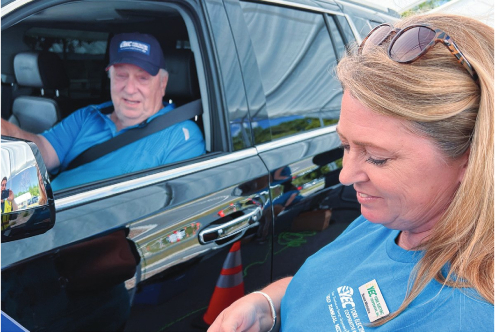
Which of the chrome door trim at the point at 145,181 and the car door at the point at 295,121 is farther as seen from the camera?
the car door at the point at 295,121

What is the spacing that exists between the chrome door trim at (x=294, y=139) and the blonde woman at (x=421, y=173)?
973 mm

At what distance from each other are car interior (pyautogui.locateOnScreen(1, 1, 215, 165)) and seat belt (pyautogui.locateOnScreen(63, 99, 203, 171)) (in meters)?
0.07

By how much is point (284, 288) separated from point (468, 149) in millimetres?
715

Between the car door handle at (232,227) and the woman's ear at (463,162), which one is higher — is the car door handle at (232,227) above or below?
below

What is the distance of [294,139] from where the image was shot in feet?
8.00

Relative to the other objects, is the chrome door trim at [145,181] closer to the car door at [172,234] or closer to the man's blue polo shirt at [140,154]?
the car door at [172,234]

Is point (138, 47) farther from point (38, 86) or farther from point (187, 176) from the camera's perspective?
point (187, 176)

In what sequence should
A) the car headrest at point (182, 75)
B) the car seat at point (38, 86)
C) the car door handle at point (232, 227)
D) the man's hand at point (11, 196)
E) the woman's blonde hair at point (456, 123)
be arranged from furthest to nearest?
1. the car seat at point (38, 86)
2. the car headrest at point (182, 75)
3. the car door handle at point (232, 227)
4. the man's hand at point (11, 196)
5. the woman's blonde hair at point (456, 123)

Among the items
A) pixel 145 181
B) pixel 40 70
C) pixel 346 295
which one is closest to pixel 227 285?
pixel 145 181

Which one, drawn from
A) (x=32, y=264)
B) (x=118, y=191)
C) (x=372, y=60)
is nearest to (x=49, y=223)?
(x=32, y=264)

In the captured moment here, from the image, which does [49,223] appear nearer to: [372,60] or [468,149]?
[372,60]

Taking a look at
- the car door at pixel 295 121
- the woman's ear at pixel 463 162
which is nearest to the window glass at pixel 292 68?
the car door at pixel 295 121

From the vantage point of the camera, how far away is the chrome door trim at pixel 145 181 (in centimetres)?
162

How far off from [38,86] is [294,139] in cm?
166
